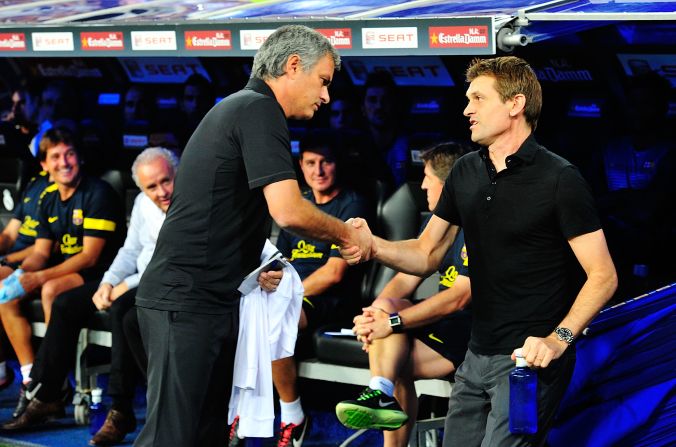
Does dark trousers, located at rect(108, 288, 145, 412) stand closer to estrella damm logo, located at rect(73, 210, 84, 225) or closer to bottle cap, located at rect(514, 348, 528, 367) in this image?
estrella damm logo, located at rect(73, 210, 84, 225)

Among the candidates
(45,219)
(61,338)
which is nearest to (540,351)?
(61,338)

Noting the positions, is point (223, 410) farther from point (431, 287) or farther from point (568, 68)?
point (568, 68)

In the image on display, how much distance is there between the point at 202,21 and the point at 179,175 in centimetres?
214

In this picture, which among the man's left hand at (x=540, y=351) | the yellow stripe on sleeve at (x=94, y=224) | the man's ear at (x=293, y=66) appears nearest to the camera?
the man's left hand at (x=540, y=351)

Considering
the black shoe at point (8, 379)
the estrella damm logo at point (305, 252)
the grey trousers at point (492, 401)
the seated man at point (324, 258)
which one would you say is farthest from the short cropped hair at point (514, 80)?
the black shoe at point (8, 379)

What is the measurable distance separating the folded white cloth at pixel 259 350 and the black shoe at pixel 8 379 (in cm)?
327

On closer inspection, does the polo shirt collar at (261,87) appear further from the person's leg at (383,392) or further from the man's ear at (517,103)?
the person's leg at (383,392)

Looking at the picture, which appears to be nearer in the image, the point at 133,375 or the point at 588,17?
the point at 588,17

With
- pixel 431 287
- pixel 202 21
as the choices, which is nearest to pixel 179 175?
pixel 202 21

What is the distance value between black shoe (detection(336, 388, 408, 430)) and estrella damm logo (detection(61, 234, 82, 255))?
264 cm

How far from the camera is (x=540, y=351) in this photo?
3527 mm

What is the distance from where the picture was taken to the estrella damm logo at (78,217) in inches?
277

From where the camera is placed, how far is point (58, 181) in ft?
23.2

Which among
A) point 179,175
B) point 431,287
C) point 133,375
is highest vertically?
point 179,175
